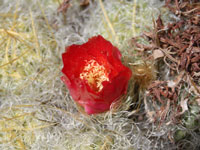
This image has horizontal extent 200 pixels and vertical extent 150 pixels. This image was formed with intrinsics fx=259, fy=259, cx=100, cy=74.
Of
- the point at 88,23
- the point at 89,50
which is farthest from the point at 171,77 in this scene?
the point at 88,23

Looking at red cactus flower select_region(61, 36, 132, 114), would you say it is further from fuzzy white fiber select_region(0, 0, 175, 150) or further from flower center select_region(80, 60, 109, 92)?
fuzzy white fiber select_region(0, 0, 175, 150)

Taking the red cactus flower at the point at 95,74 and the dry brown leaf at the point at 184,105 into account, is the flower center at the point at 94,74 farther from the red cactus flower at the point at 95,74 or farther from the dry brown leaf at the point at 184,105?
the dry brown leaf at the point at 184,105

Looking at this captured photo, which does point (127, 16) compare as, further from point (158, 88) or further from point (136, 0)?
point (158, 88)

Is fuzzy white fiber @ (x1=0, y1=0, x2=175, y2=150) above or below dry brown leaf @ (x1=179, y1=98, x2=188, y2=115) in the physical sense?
above

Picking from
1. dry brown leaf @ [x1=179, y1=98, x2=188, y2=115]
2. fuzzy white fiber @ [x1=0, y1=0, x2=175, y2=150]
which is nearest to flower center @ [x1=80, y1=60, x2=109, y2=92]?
fuzzy white fiber @ [x1=0, y1=0, x2=175, y2=150]

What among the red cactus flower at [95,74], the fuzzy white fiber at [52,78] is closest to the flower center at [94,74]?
the red cactus flower at [95,74]

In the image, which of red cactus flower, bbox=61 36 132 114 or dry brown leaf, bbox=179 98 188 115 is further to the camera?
dry brown leaf, bbox=179 98 188 115

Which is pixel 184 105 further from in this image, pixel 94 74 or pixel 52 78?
pixel 52 78

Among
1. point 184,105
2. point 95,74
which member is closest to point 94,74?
point 95,74

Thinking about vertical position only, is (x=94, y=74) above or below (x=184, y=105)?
above
